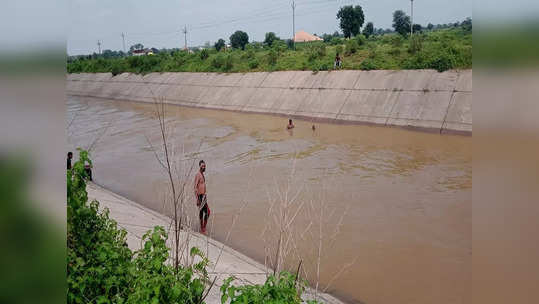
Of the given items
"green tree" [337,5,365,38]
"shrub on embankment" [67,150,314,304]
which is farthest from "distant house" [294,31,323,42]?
"shrub on embankment" [67,150,314,304]

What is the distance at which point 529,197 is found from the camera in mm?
1077

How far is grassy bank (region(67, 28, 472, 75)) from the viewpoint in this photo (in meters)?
19.8

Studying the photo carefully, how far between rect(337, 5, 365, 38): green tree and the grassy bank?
1382 cm

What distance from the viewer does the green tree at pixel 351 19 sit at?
144 ft

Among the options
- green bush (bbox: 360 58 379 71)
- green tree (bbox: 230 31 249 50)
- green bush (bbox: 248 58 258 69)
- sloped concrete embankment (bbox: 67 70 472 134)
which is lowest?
sloped concrete embankment (bbox: 67 70 472 134)

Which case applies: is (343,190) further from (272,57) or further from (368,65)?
(272,57)

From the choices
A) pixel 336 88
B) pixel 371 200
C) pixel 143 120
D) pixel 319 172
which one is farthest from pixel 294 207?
pixel 143 120

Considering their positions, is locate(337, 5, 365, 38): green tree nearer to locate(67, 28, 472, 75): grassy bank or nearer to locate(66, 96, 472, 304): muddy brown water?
locate(67, 28, 472, 75): grassy bank

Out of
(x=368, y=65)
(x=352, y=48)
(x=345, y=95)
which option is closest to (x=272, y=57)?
(x=352, y=48)

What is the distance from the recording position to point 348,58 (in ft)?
83.3

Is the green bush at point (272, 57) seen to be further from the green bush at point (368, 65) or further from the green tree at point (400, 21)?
the green tree at point (400, 21)

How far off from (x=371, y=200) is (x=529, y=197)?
932 cm

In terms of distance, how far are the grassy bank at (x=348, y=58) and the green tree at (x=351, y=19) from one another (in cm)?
1382

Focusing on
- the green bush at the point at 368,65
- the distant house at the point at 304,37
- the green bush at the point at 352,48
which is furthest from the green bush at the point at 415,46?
the distant house at the point at 304,37
